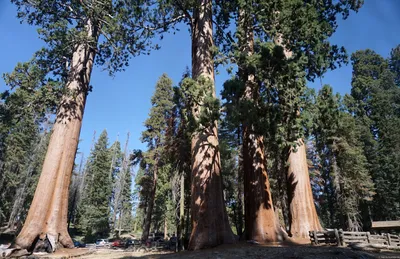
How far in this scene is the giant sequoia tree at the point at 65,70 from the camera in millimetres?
10109

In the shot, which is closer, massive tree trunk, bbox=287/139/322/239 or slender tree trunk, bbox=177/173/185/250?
massive tree trunk, bbox=287/139/322/239

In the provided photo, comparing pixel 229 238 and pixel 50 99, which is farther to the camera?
pixel 50 99

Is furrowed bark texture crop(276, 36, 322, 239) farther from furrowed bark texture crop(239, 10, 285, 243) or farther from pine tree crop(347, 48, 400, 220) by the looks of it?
pine tree crop(347, 48, 400, 220)

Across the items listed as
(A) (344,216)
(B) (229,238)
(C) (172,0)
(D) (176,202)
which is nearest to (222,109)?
(B) (229,238)

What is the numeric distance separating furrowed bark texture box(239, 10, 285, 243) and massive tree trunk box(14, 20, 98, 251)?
776 cm

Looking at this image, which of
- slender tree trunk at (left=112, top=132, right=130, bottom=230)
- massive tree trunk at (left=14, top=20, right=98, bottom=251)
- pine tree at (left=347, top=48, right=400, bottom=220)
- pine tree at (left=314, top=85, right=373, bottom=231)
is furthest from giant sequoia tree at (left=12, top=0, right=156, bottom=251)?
slender tree trunk at (left=112, top=132, right=130, bottom=230)

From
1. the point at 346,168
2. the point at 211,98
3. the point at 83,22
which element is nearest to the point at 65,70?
the point at 83,22

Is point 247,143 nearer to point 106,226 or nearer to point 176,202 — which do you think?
point 176,202

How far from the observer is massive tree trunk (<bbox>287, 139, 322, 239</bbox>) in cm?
1070

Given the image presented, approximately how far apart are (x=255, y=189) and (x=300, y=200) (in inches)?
97.6

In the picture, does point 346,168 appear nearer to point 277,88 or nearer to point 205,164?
point 277,88

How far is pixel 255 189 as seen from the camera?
10.3 m

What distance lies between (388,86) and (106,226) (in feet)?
155

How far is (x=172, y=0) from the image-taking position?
11.2 m
